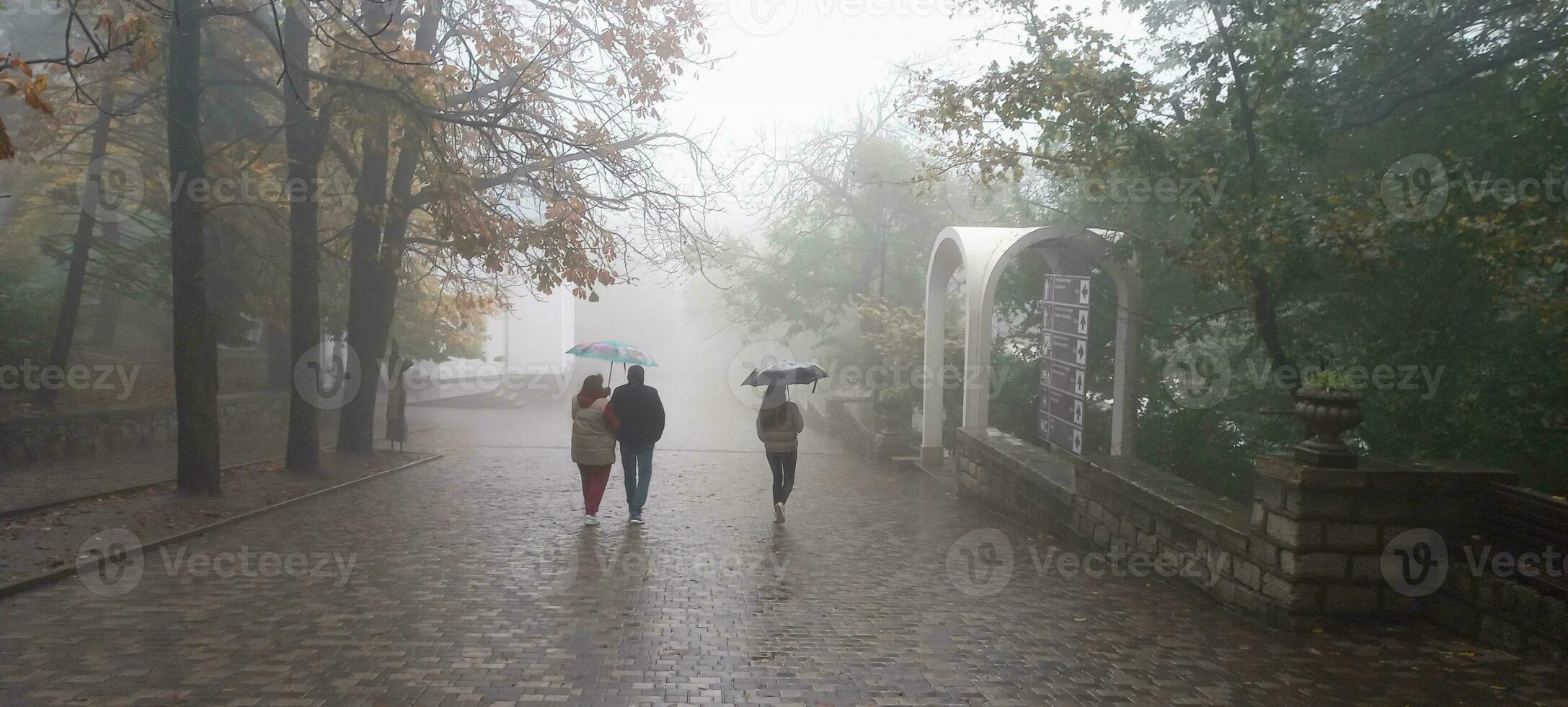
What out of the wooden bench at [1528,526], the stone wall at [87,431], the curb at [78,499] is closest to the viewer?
the wooden bench at [1528,526]

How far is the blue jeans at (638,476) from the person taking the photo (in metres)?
11.8

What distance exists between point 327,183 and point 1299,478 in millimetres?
15933

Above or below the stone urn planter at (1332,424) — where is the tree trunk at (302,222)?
above

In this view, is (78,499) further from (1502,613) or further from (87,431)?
(1502,613)

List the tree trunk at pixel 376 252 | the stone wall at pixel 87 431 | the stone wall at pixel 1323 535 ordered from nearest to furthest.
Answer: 1. the stone wall at pixel 1323 535
2. the stone wall at pixel 87 431
3. the tree trunk at pixel 376 252

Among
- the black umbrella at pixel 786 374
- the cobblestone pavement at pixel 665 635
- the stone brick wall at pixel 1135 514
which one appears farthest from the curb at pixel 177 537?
the stone brick wall at pixel 1135 514

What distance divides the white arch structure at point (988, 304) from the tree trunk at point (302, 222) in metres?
8.60

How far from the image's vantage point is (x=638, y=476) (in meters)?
11.9

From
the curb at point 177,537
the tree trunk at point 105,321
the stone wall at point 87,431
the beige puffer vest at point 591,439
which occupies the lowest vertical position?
the curb at point 177,537

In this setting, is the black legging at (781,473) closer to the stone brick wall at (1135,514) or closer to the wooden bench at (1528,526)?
the stone brick wall at (1135,514)

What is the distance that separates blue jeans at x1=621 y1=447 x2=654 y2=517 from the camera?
11750mm

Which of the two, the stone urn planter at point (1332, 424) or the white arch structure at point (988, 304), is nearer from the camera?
the stone urn planter at point (1332, 424)

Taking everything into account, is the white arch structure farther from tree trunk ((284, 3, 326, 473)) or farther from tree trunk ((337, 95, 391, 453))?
tree trunk ((284, 3, 326, 473))

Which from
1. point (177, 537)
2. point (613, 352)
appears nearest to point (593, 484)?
point (613, 352)
